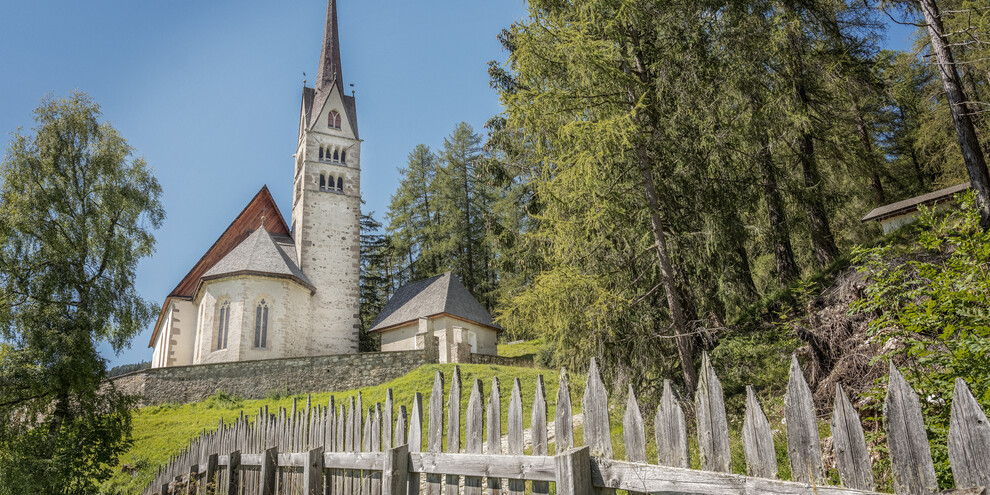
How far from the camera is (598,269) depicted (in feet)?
30.5

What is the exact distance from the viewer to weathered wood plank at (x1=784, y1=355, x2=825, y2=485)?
7.04 feet

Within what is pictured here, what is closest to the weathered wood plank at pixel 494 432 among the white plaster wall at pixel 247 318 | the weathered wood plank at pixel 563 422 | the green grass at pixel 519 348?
the weathered wood plank at pixel 563 422

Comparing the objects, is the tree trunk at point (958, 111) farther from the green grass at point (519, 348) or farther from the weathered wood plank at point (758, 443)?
the green grass at point (519, 348)

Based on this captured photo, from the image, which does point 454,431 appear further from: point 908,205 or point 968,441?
point 908,205

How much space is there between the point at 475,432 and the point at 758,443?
1766 millimetres

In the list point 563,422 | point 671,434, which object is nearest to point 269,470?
point 563,422

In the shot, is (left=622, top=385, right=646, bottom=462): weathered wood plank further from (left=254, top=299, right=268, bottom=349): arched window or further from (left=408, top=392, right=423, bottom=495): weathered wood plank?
(left=254, top=299, right=268, bottom=349): arched window

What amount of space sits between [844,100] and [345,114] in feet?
93.1

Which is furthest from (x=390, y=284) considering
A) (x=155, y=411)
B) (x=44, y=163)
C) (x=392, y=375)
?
(x=44, y=163)

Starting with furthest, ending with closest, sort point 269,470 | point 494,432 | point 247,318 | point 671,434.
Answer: point 247,318 → point 269,470 → point 494,432 → point 671,434

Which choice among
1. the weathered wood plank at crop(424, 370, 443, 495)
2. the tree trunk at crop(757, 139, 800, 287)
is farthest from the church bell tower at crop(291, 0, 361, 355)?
the weathered wood plank at crop(424, 370, 443, 495)

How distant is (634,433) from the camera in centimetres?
274

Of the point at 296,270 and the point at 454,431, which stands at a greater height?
the point at 296,270

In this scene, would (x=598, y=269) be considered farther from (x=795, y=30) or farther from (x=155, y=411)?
(x=155, y=411)
